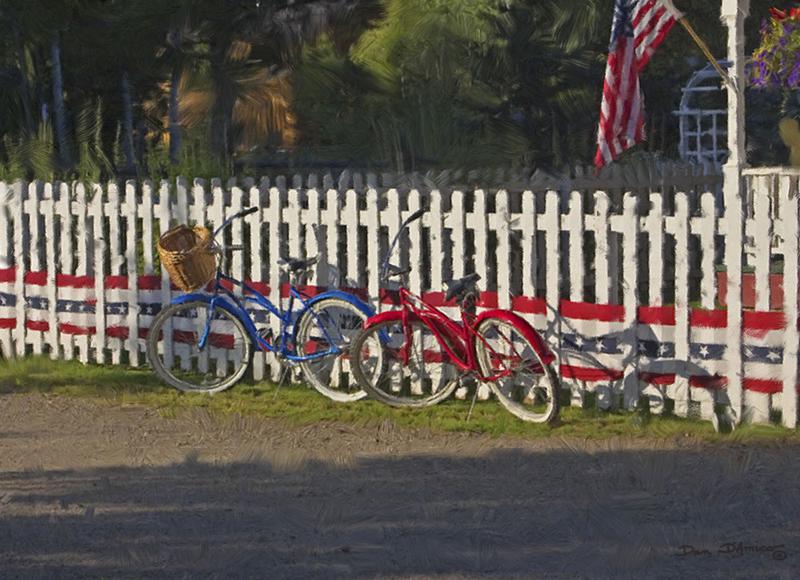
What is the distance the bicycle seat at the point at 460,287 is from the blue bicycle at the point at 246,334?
0.80m

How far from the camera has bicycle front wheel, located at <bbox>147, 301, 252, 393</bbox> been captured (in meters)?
10.9

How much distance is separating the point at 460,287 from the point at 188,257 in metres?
1.86

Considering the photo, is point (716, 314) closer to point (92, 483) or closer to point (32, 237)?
point (92, 483)

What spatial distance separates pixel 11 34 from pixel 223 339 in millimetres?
18930

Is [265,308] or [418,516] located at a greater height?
[265,308]

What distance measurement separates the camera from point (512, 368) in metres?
9.59

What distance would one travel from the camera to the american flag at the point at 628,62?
14.3 metres

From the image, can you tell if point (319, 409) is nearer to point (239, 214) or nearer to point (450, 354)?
point (450, 354)

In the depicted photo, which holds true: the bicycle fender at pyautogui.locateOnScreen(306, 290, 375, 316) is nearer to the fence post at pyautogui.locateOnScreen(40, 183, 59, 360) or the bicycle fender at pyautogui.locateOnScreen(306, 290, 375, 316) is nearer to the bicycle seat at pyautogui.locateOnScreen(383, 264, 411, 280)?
the bicycle seat at pyautogui.locateOnScreen(383, 264, 411, 280)

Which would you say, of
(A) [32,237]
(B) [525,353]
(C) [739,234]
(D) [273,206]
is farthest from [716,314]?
(A) [32,237]

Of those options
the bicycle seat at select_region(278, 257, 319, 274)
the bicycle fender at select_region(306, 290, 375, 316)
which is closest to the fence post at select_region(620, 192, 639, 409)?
the bicycle fender at select_region(306, 290, 375, 316)

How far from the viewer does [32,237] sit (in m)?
12.6
